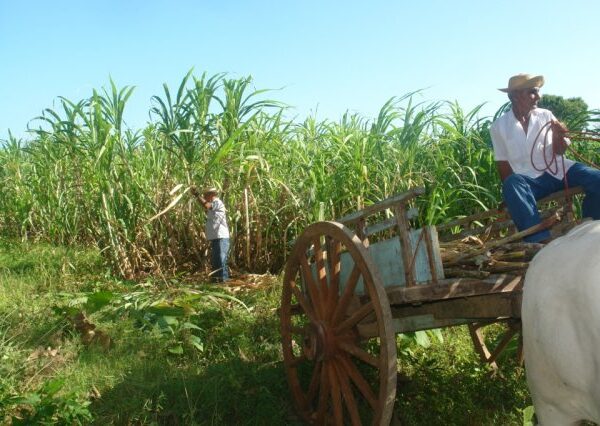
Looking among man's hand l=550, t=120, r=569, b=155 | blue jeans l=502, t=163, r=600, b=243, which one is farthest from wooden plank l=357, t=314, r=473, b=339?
man's hand l=550, t=120, r=569, b=155

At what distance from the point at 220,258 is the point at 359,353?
337cm

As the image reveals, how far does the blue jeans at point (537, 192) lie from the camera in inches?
138

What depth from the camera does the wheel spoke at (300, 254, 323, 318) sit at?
3.59 meters

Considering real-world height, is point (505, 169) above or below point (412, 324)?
above

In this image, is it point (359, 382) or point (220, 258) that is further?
point (220, 258)

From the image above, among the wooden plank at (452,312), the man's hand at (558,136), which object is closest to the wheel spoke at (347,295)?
the wooden plank at (452,312)

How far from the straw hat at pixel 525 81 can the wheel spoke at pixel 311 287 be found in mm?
1739

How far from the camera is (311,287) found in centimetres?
366

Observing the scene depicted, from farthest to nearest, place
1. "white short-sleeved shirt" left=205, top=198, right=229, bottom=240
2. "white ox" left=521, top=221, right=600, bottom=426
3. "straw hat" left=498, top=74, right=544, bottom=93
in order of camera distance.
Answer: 1. "white short-sleeved shirt" left=205, top=198, right=229, bottom=240
2. "straw hat" left=498, top=74, right=544, bottom=93
3. "white ox" left=521, top=221, right=600, bottom=426

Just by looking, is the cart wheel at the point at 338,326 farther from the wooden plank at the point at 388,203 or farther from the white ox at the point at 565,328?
the white ox at the point at 565,328

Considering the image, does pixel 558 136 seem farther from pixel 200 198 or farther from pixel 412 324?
pixel 200 198

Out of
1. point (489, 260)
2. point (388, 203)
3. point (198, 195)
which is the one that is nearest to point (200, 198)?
point (198, 195)

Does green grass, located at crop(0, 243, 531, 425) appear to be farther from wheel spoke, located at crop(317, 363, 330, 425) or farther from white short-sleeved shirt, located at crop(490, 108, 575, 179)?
white short-sleeved shirt, located at crop(490, 108, 575, 179)

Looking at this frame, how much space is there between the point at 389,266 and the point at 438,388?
1672mm
